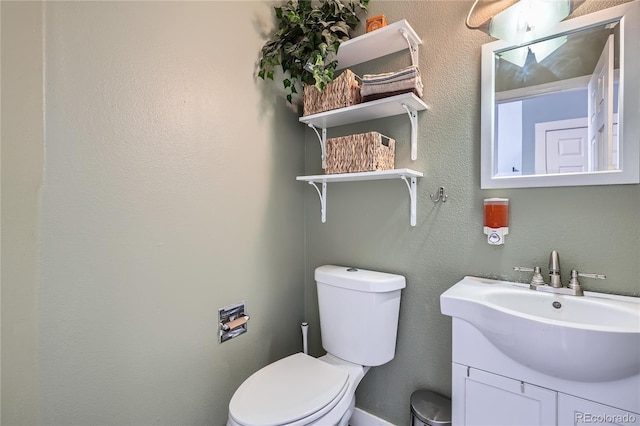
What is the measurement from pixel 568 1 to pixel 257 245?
1.55 metres

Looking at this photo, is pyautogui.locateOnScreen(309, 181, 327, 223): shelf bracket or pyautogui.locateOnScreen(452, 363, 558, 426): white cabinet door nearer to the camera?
pyautogui.locateOnScreen(452, 363, 558, 426): white cabinet door

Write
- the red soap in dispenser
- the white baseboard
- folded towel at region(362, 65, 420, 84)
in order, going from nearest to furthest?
1. the red soap in dispenser
2. folded towel at region(362, 65, 420, 84)
3. the white baseboard

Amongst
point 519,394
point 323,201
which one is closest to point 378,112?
point 323,201

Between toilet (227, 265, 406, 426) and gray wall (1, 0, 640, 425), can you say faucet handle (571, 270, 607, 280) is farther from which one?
toilet (227, 265, 406, 426)

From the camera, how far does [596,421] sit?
770 millimetres

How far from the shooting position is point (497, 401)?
896mm

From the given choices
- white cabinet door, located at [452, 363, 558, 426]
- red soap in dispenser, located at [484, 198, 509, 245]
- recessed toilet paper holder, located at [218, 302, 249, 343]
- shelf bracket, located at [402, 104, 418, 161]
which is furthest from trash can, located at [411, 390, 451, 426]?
shelf bracket, located at [402, 104, 418, 161]

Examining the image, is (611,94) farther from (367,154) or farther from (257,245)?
(257,245)

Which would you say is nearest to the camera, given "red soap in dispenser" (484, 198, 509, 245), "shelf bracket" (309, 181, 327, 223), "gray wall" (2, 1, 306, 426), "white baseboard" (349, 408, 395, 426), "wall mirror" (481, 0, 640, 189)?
"gray wall" (2, 1, 306, 426)

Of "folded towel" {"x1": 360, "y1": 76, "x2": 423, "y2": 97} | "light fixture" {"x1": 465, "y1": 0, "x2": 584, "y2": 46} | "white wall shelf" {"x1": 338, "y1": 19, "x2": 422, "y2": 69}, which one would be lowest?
"folded towel" {"x1": 360, "y1": 76, "x2": 423, "y2": 97}

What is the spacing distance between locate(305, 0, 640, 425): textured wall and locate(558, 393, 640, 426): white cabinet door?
0.39 m

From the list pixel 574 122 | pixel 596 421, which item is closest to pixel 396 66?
pixel 574 122

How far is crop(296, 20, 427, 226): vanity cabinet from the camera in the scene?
4.04ft

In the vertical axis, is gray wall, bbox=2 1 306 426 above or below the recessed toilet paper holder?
above
